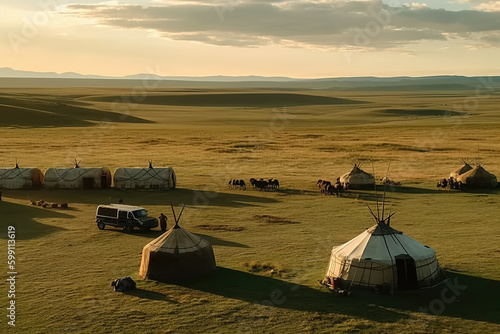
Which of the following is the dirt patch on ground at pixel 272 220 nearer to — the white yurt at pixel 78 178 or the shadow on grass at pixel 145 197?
the shadow on grass at pixel 145 197

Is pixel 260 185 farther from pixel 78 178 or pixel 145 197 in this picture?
pixel 78 178

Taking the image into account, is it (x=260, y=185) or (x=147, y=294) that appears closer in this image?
(x=147, y=294)

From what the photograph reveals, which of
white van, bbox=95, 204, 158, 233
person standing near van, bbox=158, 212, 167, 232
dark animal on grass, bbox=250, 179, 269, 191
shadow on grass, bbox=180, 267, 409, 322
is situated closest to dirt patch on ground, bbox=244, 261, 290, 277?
shadow on grass, bbox=180, 267, 409, 322

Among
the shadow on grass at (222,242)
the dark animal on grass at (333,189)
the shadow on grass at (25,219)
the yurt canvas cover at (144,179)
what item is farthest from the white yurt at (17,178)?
the dark animal on grass at (333,189)

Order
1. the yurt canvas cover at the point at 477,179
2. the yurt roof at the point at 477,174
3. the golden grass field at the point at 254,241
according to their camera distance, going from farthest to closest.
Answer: the yurt roof at the point at 477,174 < the yurt canvas cover at the point at 477,179 < the golden grass field at the point at 254,241

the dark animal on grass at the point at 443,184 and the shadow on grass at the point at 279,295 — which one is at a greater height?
the dark animal on grass at the point at 443,184

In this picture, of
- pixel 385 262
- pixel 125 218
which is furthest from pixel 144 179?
pixel 385 262

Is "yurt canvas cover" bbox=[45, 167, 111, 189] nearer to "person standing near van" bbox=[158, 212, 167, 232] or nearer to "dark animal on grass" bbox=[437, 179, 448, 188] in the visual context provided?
"person standing near van" bbox=[158, 212, 167, 232]
